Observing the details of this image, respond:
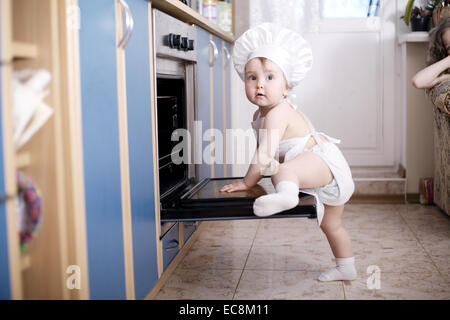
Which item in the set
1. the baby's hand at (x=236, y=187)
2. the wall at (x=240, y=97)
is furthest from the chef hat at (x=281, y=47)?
the wall at (x=240, y=97)

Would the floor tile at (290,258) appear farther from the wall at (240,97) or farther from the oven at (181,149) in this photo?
the wall at (240,97)

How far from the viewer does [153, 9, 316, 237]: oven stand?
63.7 inches

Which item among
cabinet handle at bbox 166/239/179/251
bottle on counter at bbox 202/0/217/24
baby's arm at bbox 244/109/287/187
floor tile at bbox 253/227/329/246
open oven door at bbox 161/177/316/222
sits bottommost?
floor tile at bbox 253/227/329/246

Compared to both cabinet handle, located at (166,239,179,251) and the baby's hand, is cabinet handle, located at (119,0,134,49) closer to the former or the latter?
the baby's hand

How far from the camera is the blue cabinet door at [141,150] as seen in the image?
1446 millimetres

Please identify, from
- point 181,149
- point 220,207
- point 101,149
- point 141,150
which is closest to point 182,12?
point 181,149

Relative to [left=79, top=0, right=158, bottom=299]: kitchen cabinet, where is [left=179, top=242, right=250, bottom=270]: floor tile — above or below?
below

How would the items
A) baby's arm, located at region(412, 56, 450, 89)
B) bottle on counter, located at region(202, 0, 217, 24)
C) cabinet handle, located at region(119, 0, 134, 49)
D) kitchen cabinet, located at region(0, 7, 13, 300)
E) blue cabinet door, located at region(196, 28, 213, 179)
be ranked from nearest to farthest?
kitchen cabinet, located at region(0, 7, 13, 300), cabinet handle, located at region(119, 0, 134, 49), blue cabinet door, located at region(196, 28, 213, 179), baby's arm, located at region(412, 56, 450, 89), bottle on counter, located at region(202, 0, 217, 24)

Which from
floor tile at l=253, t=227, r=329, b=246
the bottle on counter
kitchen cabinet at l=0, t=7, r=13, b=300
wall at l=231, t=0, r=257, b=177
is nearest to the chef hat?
floor tile at l=253, t=227, r=329, b=246

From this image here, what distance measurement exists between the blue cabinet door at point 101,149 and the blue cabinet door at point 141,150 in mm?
113

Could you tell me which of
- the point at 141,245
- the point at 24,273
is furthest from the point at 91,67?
the point at 141,245

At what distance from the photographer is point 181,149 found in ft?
7.00
